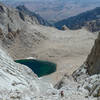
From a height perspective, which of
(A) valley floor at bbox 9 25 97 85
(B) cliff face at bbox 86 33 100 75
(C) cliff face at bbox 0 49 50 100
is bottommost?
(A) valley floor at bbox 9 25 97 85

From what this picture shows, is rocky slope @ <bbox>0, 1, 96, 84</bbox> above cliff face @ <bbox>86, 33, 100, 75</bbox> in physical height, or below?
below

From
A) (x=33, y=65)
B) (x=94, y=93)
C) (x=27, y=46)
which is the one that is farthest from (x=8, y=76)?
(x=27, y=46)

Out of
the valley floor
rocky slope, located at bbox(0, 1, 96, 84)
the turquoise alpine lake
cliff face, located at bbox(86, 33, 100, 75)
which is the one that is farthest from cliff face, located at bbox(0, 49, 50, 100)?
rocky slope, located at bbox(0, 1, 96, 84)

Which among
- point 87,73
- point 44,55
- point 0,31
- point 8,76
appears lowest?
point 44,55

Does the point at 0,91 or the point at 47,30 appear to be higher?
the point at 0,91

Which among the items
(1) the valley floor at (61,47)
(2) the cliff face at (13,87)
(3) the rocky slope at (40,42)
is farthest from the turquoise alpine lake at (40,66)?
(2) the cliff face at (13,87)

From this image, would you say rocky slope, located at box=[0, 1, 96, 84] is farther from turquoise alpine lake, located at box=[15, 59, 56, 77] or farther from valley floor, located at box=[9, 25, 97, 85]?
turquoise alpine lake, located at box=[15, 59, 56, 77]

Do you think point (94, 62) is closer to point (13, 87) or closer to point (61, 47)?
point (13, 87)

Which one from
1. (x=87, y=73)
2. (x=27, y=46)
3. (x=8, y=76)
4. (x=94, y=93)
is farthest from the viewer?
(x=27, y=46)

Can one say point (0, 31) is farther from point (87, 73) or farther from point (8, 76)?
point (8, 76)

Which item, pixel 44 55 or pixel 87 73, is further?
pixel 44 55
